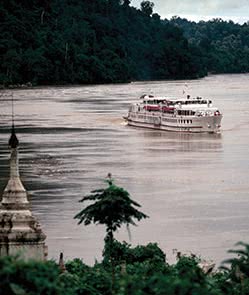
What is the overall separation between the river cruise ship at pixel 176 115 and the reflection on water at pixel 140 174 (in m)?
1.14

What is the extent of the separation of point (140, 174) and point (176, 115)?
3069 cm

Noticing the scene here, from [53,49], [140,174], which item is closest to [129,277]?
[140,174]

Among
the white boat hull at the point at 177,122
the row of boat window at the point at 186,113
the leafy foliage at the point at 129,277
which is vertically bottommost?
the white boat hull at the point at 177,122

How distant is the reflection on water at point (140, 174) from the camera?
3675 cm

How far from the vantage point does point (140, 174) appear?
178 ft

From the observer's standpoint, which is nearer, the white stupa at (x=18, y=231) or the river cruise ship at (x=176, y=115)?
the white stupa at (x=18, y=231)

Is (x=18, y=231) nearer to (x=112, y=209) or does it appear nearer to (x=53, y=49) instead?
(x=112, y=209)

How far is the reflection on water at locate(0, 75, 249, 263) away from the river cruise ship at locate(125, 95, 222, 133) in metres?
1.14

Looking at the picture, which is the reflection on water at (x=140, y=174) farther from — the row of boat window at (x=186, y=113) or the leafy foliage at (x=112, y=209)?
the leafy foliage at (x=112, y=209)

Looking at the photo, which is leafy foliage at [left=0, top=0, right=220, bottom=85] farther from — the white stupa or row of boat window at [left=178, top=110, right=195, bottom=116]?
the white stupa

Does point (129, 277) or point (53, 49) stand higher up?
point (129, 277)

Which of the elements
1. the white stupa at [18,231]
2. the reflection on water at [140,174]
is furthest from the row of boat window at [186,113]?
the white stupa at [18,231]

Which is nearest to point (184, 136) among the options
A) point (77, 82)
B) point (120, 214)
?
point (120, 214)

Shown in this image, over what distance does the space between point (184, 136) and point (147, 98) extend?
1540cm
